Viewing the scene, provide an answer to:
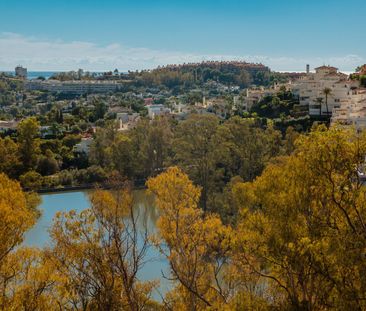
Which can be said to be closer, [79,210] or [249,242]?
[249,242]

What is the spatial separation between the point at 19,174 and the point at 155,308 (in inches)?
637

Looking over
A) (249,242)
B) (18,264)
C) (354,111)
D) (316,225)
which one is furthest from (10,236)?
(354,111)

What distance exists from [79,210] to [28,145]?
6.71 metres

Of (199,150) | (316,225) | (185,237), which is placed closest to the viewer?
(316,225)

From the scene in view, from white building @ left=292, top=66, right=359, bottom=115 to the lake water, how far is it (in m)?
10.8

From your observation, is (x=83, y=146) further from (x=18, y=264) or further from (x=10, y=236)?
(x=10, y=236)

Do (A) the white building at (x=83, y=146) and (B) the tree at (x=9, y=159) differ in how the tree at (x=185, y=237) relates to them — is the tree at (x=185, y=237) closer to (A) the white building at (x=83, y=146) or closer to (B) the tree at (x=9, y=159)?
(B) the tree at (x=9, y=159)

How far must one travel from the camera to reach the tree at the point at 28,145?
23.9 meters

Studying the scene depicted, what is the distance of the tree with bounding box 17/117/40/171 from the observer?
23.9 metres

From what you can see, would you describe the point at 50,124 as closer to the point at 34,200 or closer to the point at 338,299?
the point at 34,200

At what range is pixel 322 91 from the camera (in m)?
27.7

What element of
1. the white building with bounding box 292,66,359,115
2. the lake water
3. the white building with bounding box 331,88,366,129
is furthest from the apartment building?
the lake water

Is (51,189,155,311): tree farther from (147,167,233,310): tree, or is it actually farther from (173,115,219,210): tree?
(173,115,219,210): tree

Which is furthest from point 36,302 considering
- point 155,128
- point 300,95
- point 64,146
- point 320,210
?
point 300,95
